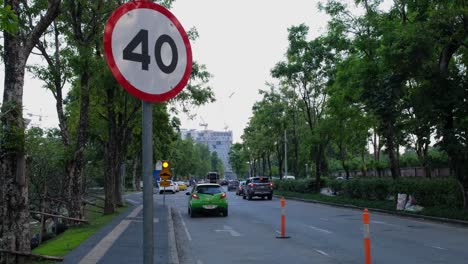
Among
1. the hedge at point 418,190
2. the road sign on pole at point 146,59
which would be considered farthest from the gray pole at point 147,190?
the hedge at point 418,190

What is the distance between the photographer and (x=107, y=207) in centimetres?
2520

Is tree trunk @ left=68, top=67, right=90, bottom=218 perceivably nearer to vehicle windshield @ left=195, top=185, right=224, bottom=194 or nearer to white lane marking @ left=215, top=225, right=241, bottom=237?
white lane marking @ left=215, top=225, right=241, bottom=237

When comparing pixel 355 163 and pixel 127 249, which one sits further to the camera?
pixel 355 163

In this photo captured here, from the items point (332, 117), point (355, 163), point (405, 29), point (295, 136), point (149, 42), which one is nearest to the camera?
point (149, 42)

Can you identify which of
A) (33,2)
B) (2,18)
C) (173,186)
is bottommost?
(173,186)

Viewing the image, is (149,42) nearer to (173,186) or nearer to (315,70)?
(315,70)

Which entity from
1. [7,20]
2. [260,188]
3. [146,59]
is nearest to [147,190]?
[146,59]

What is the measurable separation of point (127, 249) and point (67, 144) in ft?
30.9

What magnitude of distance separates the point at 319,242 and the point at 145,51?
11.7 metres

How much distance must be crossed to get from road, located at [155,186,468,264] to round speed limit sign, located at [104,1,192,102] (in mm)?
8325

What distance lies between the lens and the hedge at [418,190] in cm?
2115

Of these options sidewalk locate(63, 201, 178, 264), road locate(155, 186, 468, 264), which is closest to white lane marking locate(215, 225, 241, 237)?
road locate(155, 186, 468, 264)

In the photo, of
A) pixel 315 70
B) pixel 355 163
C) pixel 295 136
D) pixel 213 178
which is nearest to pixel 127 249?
pixel 315 70

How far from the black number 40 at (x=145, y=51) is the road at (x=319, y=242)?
8337 mm
